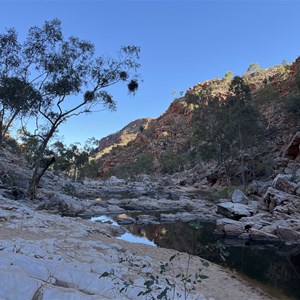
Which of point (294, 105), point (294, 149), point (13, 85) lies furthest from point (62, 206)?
point (294, 105)

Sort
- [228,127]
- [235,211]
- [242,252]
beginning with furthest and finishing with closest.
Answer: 1. [228,127]
2. [235,211]
3. [242,252]

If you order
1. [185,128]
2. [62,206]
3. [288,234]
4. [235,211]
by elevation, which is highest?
[185,128]

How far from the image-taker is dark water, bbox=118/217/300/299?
8914 mm

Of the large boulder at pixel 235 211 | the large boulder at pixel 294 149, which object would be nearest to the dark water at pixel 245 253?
the large boulder at pixel 235 211

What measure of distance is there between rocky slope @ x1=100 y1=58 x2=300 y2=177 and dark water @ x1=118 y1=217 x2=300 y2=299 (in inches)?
1242

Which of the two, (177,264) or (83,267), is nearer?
(83,267)

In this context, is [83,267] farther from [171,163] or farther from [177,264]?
[171,163]

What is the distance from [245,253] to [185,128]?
309ft

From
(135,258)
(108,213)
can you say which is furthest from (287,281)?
(108,213)

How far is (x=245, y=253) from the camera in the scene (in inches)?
475

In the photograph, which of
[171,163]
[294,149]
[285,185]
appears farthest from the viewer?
[171,163]

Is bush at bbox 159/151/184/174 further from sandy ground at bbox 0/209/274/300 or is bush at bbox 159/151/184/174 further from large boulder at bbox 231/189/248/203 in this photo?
sandy ground at bbox 0/209/274/300

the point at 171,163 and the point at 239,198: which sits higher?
the point at 171,163

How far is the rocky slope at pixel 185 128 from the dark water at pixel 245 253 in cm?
3154
